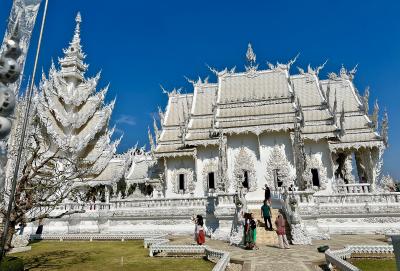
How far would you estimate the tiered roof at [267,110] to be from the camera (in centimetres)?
2014

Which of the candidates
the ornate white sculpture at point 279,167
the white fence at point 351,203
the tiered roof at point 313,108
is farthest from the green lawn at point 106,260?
the tiered roof at point 313,108

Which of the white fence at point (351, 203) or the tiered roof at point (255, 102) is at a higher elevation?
the tiered roof at point (255, 102)

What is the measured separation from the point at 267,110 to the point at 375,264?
1385cm

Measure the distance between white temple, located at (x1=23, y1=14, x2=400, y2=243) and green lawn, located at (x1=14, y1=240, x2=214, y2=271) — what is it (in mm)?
4196

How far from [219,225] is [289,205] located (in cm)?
366

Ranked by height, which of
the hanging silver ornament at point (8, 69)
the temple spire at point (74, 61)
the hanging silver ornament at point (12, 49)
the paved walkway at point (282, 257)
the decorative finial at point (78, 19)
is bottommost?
the paved walkway at point (282, 257)

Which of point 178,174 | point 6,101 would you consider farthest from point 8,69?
point 178,174

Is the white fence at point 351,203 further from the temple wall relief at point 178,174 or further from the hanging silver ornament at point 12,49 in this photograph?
the hanging silver ornament at point 12,49

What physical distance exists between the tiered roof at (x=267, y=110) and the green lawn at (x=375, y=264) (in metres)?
11.6

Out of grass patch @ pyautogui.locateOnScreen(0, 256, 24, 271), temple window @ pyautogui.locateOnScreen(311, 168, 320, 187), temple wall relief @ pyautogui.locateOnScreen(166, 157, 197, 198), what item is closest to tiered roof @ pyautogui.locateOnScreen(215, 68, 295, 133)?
temple window @ pyautogui.locateOnScreen(311, 168, 320, 187)

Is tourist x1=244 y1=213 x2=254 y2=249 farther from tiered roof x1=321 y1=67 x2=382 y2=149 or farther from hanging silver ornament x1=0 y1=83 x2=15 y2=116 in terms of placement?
tiered roof x1=321 y1=67 x2=382 y2=149

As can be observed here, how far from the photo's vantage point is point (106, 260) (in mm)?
9828

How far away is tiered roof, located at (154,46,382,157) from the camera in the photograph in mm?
20141

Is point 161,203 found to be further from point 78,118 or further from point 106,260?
point 78,118
